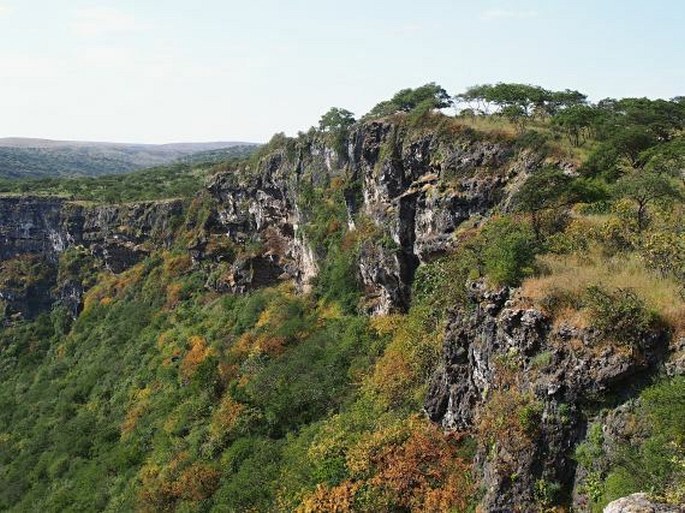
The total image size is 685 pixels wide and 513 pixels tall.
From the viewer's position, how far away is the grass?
1970 centimetres

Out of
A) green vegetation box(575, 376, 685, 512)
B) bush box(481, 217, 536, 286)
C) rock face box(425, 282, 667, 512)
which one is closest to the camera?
green vegetation box(575, 376, 685, 512)

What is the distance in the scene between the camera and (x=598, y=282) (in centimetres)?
2167

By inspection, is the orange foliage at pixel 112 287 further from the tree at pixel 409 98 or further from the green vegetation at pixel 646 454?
the green vegetation at pixel 646 454

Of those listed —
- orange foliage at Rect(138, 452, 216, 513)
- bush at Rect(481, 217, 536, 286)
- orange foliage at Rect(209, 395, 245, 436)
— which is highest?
bush at Rect(481, 217, 536, 286)

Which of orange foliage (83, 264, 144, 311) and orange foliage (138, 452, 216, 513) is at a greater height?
orange foliage (83, 264, 144, 311)

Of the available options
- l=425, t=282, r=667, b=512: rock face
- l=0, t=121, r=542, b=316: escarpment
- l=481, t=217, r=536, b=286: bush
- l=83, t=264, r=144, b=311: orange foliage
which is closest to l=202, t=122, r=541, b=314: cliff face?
l=0, t=121, r=542, b=316: escarpment

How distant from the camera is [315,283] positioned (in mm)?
60688

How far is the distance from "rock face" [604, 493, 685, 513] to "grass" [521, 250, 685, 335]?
7.13m

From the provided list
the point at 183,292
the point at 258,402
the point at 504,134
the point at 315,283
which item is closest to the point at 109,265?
the point at 183,292

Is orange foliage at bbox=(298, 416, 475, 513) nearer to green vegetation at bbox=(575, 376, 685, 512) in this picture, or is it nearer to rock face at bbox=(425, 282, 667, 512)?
rock face at bbox=(425, 282, 667, 512)

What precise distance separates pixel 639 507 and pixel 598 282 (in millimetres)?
10037

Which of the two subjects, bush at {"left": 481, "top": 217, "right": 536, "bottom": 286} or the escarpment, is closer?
bush at {"left": 481, "top": 217, "right": 536, "bottom": 286}

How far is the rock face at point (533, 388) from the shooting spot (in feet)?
63.1

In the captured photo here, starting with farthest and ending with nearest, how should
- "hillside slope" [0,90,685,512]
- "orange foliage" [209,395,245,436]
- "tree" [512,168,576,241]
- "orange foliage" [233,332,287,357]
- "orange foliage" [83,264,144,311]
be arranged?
"orange foliage" [83,264,144,311]
"orange foliage" [233,332,287,357]
"orange foliage" [209,395,245,436]
"tree" [512,168,576,241]
"hillside slope" [0,90,685,512]
